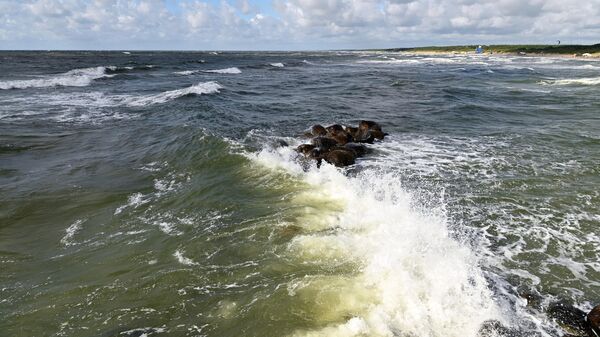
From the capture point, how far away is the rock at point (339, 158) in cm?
1322

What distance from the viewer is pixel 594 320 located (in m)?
5.72

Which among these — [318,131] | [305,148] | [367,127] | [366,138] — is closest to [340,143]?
[366,138]

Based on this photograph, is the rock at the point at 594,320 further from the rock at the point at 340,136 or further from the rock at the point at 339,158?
the rock at the point at 340,136

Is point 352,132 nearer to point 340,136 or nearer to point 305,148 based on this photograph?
point 340,136

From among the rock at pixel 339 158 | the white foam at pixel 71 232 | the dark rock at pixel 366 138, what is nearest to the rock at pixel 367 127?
the dark rock at pixel 366 138

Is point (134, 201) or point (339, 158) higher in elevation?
point (339, 158)

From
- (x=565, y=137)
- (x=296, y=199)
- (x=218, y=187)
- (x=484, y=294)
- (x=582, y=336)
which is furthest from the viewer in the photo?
(x=565, y=137)

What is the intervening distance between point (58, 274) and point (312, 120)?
49.5 ft

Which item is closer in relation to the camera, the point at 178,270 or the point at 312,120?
the point at 178,270

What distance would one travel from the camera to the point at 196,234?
8742mm

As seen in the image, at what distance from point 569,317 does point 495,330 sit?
124 cm

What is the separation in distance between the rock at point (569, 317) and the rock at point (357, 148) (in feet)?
28.8

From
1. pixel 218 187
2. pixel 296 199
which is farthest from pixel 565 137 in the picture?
pixel 218 187

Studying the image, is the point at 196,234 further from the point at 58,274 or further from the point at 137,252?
the point at 58,274
